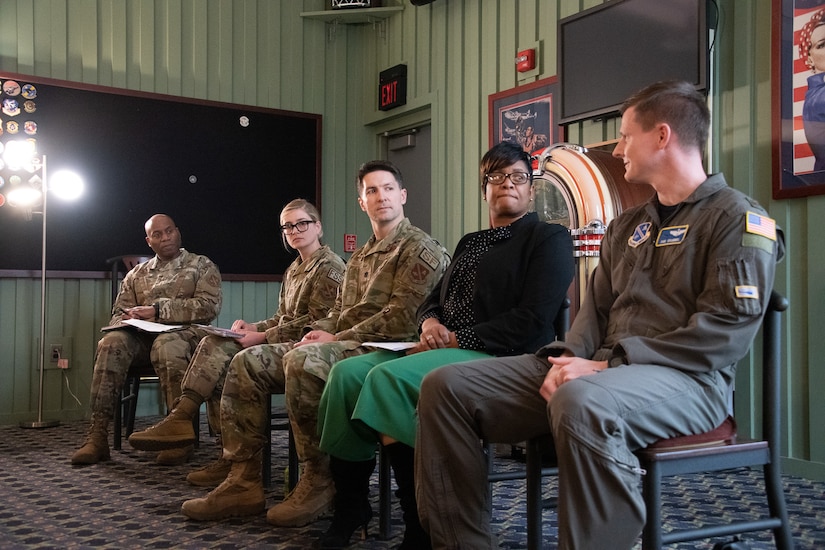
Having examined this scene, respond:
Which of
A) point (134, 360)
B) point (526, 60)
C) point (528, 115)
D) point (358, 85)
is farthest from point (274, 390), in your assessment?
point (358, 85)

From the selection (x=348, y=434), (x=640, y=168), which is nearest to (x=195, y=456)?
(x=348, y=434)

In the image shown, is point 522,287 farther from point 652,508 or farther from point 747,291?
point 652,508

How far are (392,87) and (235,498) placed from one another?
3569 millimetres

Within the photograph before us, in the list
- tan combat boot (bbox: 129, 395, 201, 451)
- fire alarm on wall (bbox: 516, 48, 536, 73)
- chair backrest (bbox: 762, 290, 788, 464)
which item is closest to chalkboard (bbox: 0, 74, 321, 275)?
fire alarm on wall (bbox: 516, 48, 536, 73)

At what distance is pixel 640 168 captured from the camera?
1.81m

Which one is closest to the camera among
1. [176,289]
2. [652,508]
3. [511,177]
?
[652,508]

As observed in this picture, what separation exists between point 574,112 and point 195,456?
2.50 m

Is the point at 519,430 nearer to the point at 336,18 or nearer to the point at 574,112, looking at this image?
the point at 574,112

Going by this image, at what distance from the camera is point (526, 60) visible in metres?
4.25

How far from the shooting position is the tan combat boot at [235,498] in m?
2.52

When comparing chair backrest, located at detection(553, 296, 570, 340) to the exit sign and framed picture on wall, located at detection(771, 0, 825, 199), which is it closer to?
framed picture on wall, located at detection(771, 0, 825, 199)

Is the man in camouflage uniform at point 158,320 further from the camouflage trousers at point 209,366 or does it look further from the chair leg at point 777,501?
the chair leg at point 777,501

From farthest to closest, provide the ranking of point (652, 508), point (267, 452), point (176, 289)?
point (176, 289) < point (267, 452) < point (652, 508)

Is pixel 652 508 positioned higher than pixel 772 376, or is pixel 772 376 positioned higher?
pixel 772 376
